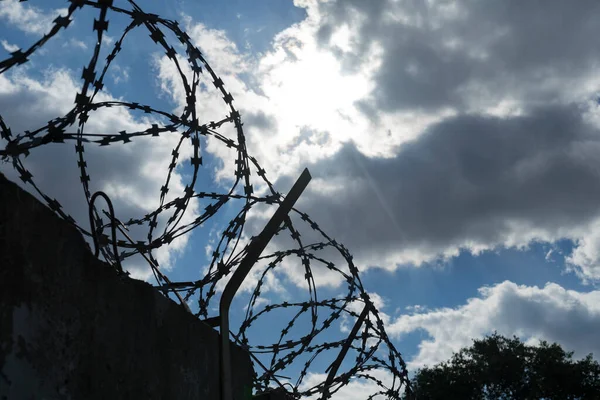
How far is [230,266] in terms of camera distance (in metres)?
4.45

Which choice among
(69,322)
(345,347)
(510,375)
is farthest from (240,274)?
(510,375)

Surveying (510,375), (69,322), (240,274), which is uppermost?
(510,375)

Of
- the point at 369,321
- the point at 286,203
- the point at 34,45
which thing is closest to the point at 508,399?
the point at 369,321

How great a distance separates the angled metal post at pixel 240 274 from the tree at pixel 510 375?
93.9 feet

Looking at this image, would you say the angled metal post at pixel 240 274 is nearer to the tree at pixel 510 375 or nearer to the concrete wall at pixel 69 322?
the concrete wall at pixel 69 322

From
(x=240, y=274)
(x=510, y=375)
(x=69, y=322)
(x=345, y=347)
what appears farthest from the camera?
(x=510, y=375)

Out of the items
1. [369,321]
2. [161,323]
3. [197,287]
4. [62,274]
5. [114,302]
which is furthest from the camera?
[369,321]

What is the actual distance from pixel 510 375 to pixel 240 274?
3076cm

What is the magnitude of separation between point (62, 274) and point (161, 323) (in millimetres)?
1025

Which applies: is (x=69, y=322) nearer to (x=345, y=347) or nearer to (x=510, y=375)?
(x=345, y=347)

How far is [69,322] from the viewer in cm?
273

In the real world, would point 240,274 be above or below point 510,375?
below

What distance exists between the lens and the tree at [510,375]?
3034cm

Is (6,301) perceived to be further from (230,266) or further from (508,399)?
(508,399)
